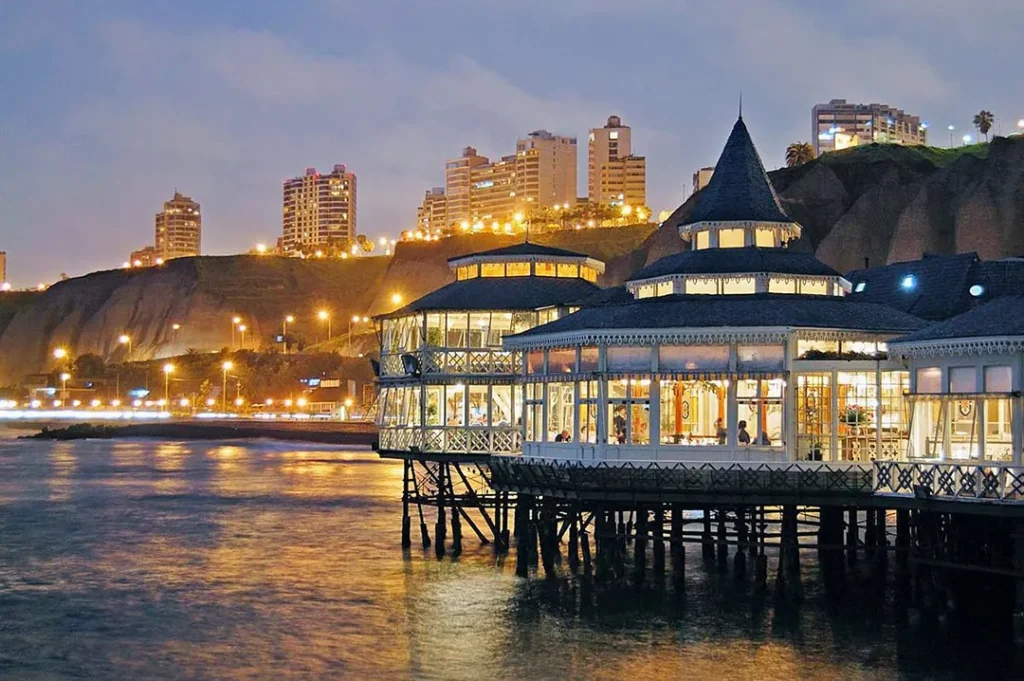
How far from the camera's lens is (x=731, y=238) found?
50375mm

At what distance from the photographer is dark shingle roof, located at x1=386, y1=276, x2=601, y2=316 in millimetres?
54781

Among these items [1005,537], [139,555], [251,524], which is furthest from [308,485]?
[1005,537]

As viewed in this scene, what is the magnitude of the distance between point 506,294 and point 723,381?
17.4m

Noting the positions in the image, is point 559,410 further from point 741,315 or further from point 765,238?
point 765,238

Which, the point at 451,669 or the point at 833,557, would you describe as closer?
the point at 451,669

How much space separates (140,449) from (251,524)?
269ft

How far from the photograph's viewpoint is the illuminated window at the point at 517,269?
5836 centimetres

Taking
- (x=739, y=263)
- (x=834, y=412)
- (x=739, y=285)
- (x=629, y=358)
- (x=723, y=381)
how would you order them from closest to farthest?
(x=834, y=412) < (x=723, y=381) < (x=629, y=358) < (x=739, y=285) < (x=739, y=263)

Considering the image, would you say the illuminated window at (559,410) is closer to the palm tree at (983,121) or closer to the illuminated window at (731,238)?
the illuminated window at (731,238)

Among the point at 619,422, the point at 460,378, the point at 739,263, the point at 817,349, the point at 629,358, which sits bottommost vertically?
the point at 619,422

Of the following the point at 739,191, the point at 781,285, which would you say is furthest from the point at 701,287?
the point at 739,191

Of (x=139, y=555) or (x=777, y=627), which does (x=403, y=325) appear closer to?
(x=139, y=555)

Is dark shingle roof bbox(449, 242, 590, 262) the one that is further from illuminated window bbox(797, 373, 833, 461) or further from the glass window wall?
illuminated window bbox(797, 373, 833, 461)

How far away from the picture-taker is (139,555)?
57.3 meters
